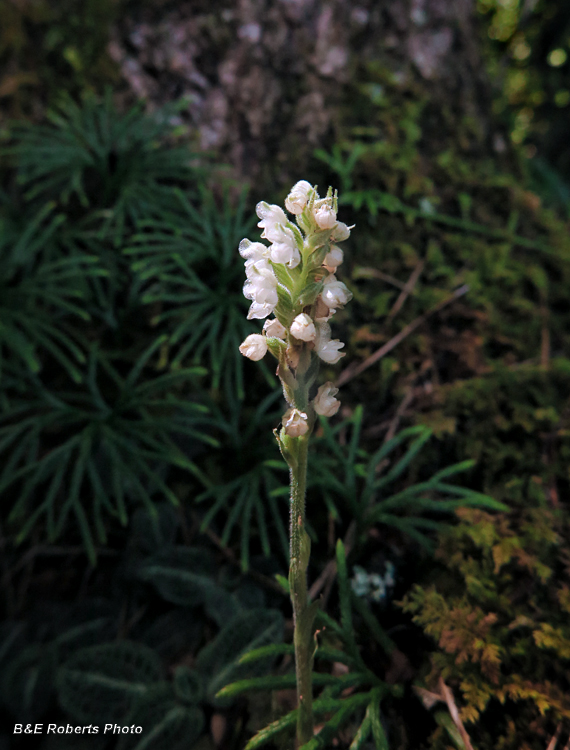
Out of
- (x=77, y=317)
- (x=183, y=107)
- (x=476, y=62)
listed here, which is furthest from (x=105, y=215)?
(x=476, y=62)

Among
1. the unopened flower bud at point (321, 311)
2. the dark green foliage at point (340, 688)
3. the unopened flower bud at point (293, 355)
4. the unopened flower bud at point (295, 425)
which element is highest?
the unopened flower bud at point (321, 311)

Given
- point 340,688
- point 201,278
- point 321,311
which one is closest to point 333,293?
point 321,311

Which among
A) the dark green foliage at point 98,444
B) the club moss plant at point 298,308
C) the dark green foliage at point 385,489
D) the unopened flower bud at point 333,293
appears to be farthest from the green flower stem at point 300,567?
the dark green foliage at point 98,444

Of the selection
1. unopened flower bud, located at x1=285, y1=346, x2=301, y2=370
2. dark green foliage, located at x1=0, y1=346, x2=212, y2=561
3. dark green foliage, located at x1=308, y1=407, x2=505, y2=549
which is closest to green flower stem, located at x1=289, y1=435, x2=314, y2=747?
unopened flower bud, located at x1=285, y1=346, x2=301, y2=370

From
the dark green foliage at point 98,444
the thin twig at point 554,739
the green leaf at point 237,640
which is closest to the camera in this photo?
the thin twig at point 554,739

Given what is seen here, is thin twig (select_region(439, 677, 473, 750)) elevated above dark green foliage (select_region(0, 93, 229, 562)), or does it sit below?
below

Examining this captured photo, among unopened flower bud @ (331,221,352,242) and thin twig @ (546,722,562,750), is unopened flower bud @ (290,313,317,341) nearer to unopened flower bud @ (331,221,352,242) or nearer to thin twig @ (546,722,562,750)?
unopened flower bud @ (331,221,352,242)

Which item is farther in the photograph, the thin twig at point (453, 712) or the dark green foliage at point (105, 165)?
the dark green foliage at point (105, 165)

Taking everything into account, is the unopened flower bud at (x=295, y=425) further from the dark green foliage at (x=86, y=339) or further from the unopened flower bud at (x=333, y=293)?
the dark green foliage at (x=86, y=339)

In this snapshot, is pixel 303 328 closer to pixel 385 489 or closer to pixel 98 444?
pixel 385 489
